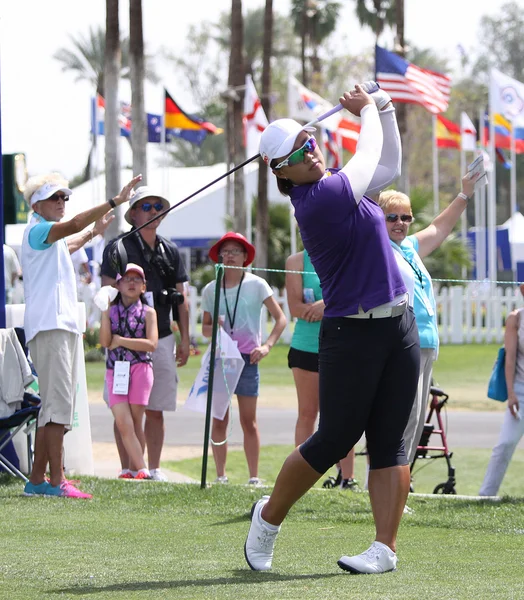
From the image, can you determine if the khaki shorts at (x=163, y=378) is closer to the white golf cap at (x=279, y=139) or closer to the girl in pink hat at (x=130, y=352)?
the girl in pink hat at (x=130, y=352)

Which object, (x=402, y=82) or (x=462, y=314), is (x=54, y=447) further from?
(x=462, y=314)

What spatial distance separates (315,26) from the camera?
2205 inches

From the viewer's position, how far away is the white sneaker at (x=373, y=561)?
4934 millimetres

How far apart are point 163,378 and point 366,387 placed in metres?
4.34

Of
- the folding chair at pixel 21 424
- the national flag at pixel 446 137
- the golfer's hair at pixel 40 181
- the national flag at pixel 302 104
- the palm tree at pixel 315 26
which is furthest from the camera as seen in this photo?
the palm tree at pixel 315 26

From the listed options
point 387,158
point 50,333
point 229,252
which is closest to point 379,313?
point 387,158

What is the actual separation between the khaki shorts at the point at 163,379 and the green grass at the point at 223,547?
3.17ft

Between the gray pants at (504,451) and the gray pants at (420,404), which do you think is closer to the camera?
the gray pants at (420,404)

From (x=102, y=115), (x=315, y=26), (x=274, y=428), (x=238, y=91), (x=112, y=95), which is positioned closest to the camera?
(x=274, y=428)

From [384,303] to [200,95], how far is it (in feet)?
229

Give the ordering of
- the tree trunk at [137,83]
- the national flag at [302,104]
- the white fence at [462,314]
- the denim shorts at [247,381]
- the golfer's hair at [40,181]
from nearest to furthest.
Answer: the golfer's hair at [40,181] → the denim shorts at [247,381] → the tree trunk at [137,83] → the white fence at [462,314] → the national flag at [302,104]

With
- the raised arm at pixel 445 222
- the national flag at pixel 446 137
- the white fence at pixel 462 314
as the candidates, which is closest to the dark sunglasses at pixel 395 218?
the raised arm at pixel 445 222

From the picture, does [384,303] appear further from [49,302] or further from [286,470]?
[49,302]

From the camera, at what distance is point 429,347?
7043 mm
